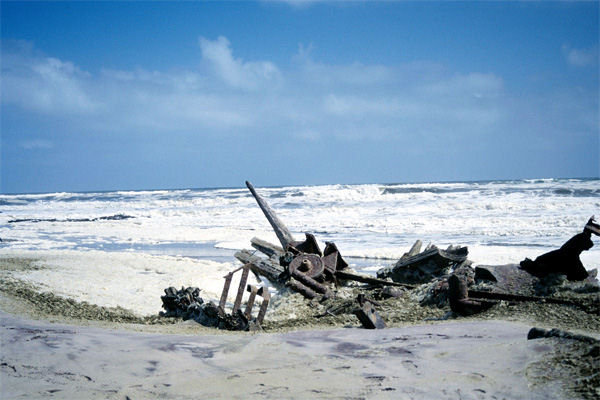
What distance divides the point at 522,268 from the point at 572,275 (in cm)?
45

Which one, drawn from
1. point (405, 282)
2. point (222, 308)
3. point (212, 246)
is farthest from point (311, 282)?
point (212, 246)

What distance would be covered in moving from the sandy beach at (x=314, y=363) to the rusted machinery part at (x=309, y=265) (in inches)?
80.9

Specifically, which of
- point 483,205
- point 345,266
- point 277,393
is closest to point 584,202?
point 483,205

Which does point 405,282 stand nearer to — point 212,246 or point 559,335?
point 559,335

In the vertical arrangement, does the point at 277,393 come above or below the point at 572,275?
below

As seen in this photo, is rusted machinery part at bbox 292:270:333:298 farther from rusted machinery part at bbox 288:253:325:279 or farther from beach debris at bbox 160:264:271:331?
→ beach debris at bbox 160:264:271:331

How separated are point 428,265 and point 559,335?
367 cm

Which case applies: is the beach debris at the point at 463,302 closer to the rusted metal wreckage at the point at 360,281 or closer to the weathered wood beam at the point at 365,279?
the rusted metal wreckage at the point at 360,281

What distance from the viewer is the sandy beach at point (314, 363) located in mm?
2502

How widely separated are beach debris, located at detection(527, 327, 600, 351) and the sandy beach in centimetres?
6

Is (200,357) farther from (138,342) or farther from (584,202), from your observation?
(584,202)

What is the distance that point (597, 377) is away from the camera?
8.05 feet

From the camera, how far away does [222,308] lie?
500cm

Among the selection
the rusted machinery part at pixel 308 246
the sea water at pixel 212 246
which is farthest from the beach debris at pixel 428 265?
the sea water at pixel 212 246
